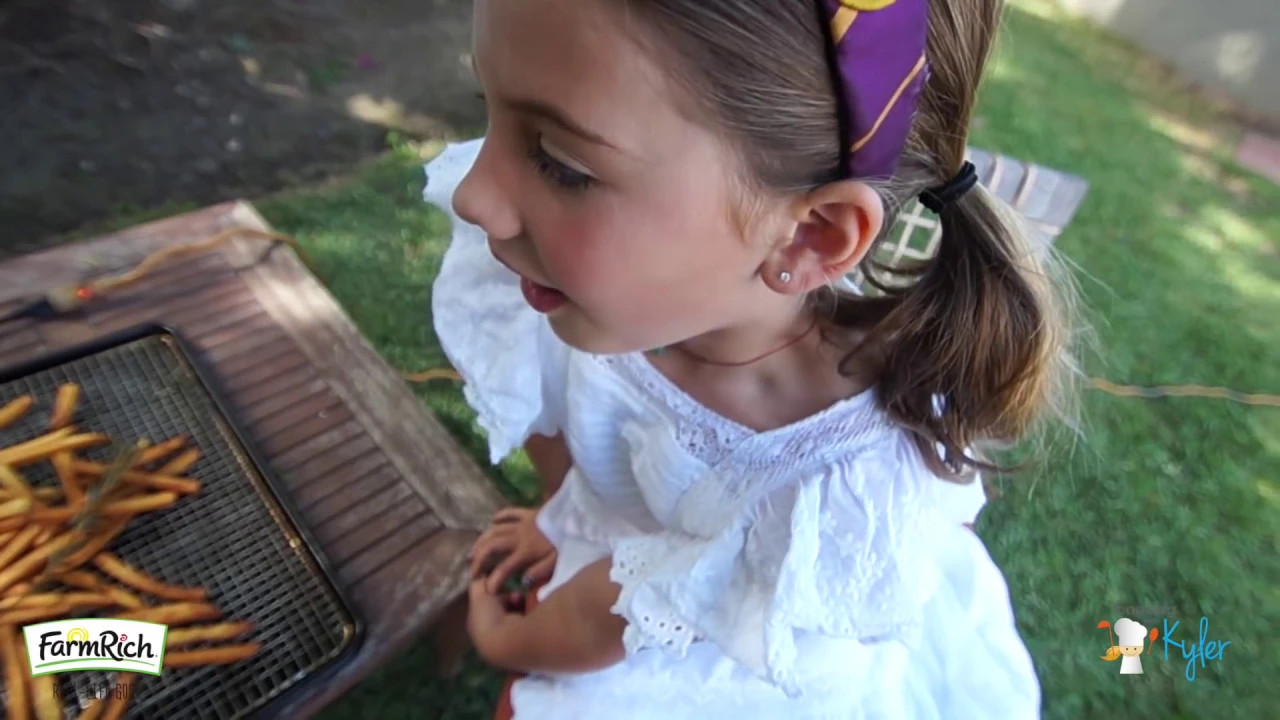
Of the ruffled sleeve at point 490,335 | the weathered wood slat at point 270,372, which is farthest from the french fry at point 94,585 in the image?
the ruffled sleeve at point 490,335

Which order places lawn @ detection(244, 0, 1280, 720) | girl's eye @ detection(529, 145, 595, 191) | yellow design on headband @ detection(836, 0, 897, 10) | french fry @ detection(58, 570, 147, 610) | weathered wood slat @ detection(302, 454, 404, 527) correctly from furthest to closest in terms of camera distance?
1. lawn @ detection(244, 0, 1280, 720)
2. weathered wood slat @ detection(302, 454, 404, 527)
3. french fry @ detection(58, 570, 147, 610)
4. girl's eye @ detection(529, 145, 595, 191)
5. yellow design on headband @ detection(836, 0, 897, 10)

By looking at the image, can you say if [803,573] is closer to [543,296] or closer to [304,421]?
[543,296]

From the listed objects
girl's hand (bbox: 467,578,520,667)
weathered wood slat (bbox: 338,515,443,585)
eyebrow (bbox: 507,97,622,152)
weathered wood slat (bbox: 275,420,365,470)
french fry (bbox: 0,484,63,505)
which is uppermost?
eyebrow (bbox: 507,97,622,152)

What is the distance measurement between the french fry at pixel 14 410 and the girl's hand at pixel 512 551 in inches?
29.0

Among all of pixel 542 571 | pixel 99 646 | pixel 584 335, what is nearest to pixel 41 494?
pixel 99 646

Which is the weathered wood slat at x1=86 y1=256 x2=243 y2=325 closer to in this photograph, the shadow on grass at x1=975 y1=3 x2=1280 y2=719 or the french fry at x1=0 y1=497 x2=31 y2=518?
the french fry at x1=0 y1=497 x2=31 y2=518

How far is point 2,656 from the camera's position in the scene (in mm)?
1075

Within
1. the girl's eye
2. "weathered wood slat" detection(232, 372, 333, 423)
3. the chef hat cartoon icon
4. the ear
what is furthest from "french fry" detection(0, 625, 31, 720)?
the chef hat cartoon icon

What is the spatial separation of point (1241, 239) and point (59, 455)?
4126 millimetres

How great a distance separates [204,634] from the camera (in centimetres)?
112

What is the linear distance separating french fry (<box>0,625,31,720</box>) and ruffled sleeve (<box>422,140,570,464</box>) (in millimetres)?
647

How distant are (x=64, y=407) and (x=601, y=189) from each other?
1033mm

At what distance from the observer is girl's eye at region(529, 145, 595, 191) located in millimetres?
827

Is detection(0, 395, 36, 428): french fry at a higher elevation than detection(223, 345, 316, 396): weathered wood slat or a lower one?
higher
